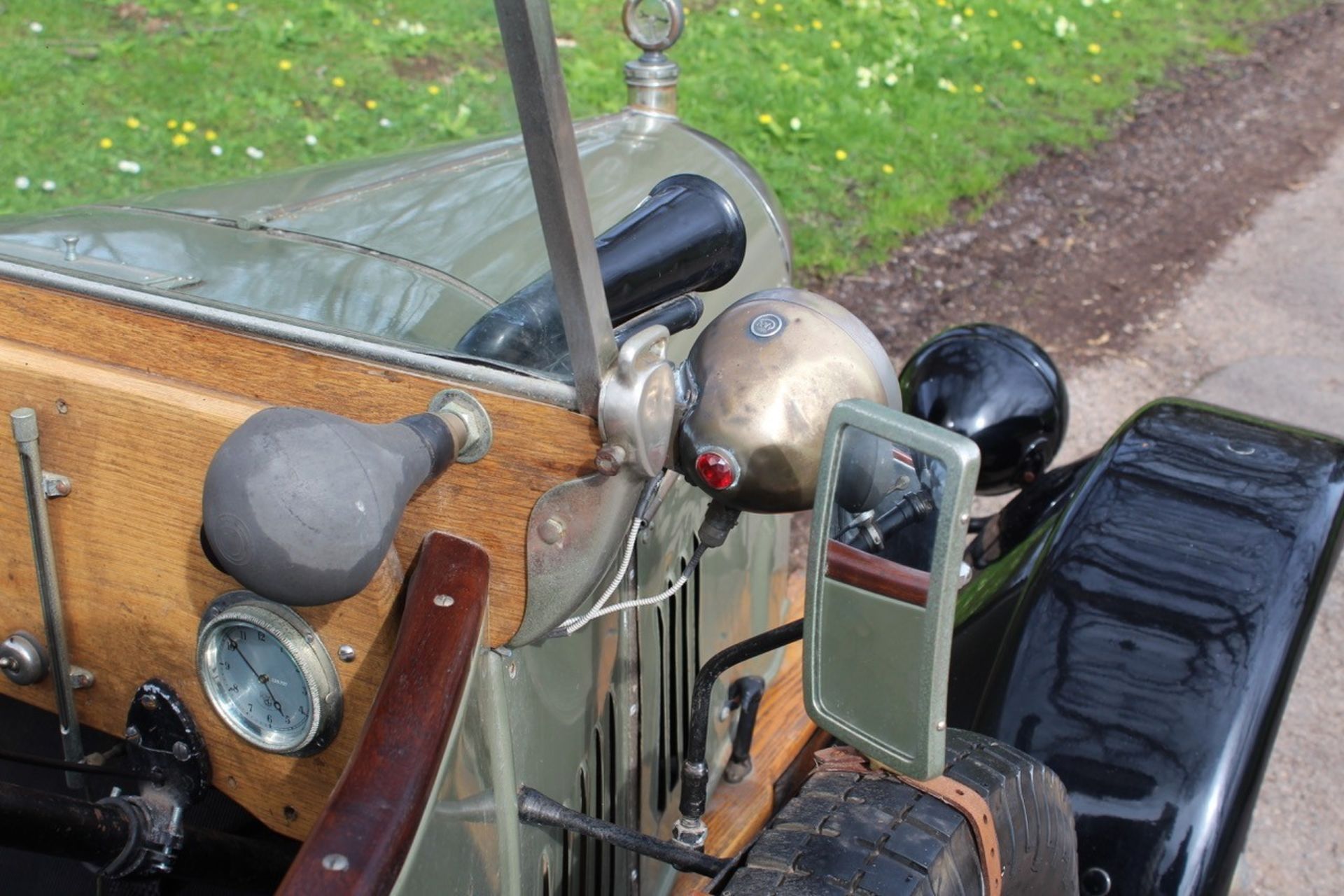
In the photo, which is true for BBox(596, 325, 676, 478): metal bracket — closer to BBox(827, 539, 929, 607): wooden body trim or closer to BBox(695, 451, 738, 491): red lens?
BBox(695, 451, 738, 491): red lens

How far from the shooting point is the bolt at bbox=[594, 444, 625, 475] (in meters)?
1.12

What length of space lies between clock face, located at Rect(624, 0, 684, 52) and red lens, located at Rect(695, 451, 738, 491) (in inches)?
40.6

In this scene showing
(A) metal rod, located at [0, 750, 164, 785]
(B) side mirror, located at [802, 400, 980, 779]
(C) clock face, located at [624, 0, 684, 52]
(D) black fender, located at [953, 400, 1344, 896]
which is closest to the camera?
(B) side mirror, located at [802, 400, 980, 779]

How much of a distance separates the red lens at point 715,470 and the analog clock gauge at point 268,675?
0.39 m

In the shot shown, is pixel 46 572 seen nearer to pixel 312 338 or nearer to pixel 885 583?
pixel 312 338

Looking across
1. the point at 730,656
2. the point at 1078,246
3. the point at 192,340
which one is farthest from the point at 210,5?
the point at 1078,246

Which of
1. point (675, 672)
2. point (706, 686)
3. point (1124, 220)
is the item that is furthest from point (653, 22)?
point (1124, 220)

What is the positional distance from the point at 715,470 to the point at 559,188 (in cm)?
29

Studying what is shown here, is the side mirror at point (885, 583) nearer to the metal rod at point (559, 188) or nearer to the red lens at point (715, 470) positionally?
the red lens at point (715, 470)

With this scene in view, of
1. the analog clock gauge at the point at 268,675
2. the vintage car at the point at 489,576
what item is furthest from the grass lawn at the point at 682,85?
the analog clock gauge at the point at 268,675

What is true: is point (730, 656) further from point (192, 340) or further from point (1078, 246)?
point (1078, 246)

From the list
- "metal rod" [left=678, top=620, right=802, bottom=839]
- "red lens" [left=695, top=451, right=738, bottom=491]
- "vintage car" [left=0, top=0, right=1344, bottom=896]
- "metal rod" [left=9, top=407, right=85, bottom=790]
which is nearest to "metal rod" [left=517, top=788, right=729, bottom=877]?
"vintage car" [left=0, top=0, right=1344, bottom=896]

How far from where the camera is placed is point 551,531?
1.16 meters

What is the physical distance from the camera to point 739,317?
1239 mm
